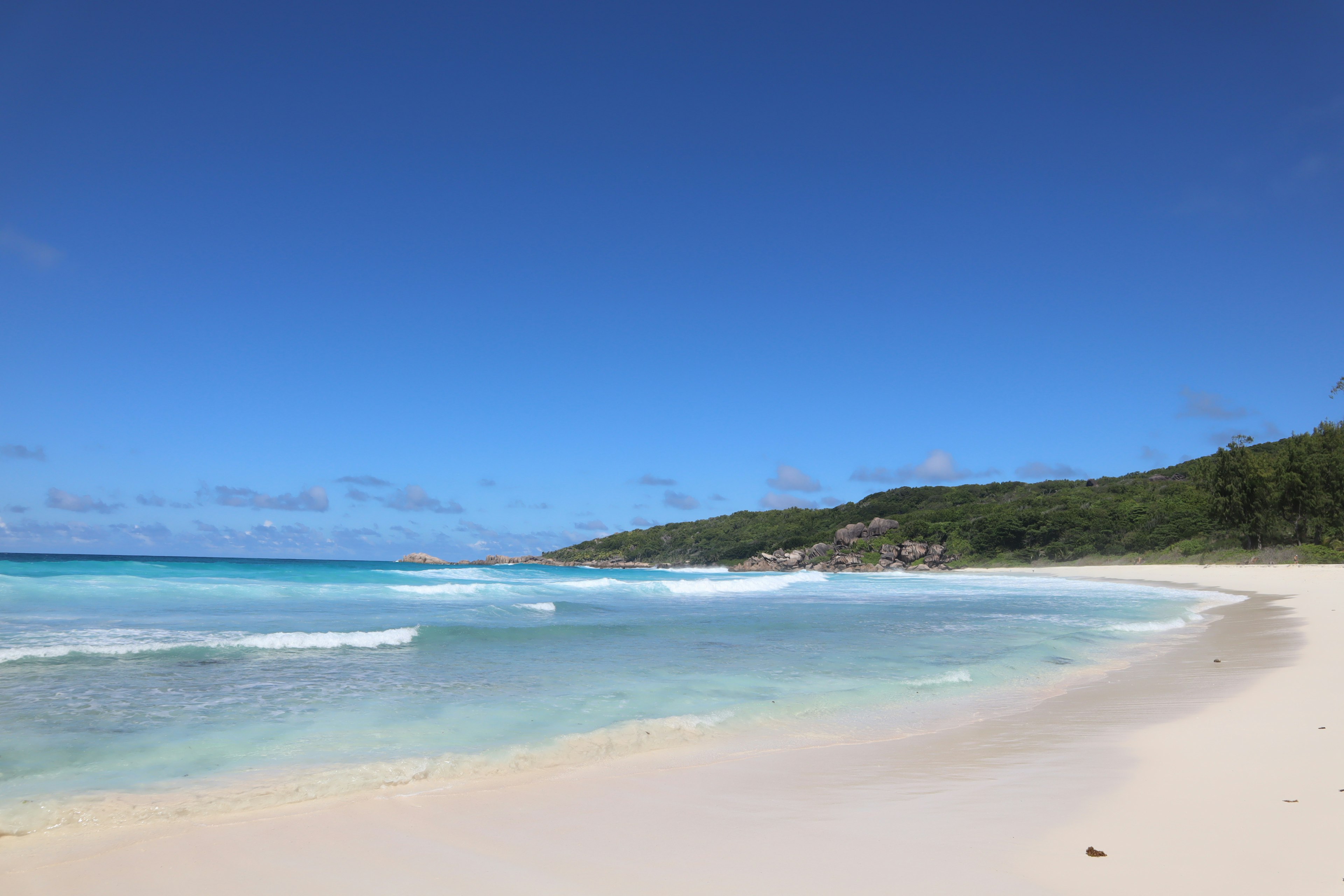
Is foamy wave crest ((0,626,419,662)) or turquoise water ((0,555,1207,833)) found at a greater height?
foamy wave crest ((0,626,419,662))

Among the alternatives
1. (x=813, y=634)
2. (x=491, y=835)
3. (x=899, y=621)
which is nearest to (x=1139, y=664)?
(x=813, y=634)

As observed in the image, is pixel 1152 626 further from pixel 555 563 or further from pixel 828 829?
pixel 555 563

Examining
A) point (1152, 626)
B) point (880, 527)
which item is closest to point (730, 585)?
point (1152, 626)

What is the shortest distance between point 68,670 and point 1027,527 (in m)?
70.3

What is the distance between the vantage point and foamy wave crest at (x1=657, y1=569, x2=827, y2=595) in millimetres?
32688

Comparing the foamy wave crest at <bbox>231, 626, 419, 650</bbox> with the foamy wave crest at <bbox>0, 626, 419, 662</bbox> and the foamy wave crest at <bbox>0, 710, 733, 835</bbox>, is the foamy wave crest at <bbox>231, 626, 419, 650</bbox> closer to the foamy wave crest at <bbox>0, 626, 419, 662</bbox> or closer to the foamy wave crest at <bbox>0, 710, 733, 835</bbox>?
the foamy wave crest at <bbox>0, 626, 419, 662</bbox>

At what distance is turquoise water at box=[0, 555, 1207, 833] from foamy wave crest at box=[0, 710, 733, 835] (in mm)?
21

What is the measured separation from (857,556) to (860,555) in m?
0.38

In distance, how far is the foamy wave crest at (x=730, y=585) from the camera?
32.7 metres

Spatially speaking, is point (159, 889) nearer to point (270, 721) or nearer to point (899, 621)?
point (270, 721)

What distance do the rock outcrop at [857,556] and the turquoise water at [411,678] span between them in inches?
2017

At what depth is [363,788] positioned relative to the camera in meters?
4.79

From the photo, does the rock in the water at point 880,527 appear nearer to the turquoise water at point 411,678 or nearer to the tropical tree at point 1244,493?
the tropical tree at point 1244,493

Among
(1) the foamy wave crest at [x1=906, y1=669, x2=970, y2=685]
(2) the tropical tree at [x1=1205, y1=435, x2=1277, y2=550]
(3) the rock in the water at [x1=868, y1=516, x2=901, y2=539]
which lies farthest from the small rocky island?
(1) the foamy wave crest at [x1=906, y1=669, x2=970, y2=685]
